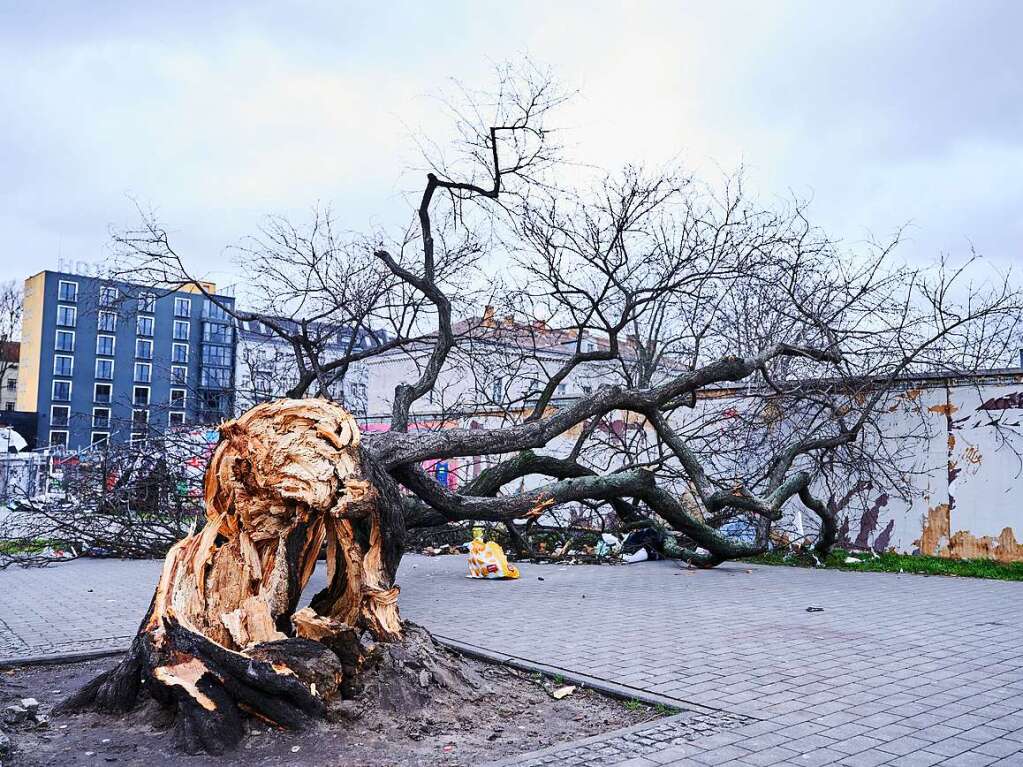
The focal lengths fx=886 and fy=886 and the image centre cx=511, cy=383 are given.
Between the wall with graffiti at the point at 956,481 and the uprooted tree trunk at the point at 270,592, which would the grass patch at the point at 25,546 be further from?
the wall with graffiti at the point at 956,481

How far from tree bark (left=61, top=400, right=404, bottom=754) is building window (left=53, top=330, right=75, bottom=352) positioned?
237 feet

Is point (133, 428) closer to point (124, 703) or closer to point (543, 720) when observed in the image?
point (124, 703)

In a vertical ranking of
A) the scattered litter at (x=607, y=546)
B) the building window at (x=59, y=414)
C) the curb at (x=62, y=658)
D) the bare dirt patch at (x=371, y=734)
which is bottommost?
the curb at (x=62, y=658)

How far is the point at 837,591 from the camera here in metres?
10.1

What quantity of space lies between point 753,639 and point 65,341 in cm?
7300

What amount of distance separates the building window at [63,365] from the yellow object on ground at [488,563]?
67.4 m

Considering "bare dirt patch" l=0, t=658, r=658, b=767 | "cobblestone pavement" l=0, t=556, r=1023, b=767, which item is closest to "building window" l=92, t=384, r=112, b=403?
"cobblestone pavement" l=0, t=556, r=1023, b=767

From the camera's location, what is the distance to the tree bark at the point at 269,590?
4.30m

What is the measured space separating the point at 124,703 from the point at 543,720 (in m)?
2.21

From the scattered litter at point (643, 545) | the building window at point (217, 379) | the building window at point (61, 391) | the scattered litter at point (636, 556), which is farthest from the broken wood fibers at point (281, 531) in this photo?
the building window at point (61, 391)

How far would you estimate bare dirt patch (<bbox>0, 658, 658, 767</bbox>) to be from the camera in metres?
4.06

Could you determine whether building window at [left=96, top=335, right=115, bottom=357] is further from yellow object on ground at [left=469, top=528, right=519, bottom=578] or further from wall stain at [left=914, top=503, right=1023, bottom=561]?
wall stain at [left=914, top=503, right=1023, bottom=561]

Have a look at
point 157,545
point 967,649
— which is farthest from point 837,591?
point 157,545

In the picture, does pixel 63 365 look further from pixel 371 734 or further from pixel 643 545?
pixel 371 734
